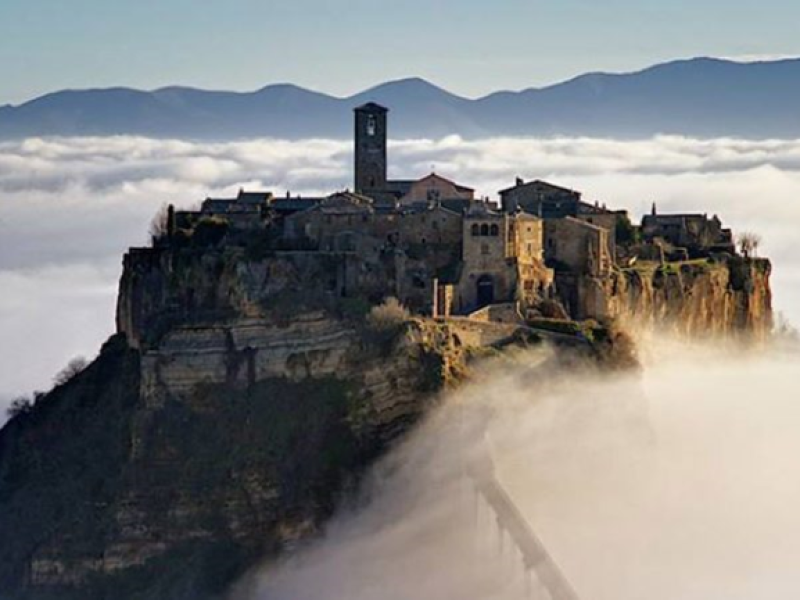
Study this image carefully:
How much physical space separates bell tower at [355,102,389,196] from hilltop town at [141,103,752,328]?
2374 millimetres

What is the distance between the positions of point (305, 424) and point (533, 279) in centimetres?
755

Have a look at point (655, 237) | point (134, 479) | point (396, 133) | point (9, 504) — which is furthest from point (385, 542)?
point (396, 133)

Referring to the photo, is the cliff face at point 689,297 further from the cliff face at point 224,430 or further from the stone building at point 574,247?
the cliff face at point 224,430

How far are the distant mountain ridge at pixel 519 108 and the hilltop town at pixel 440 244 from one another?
46.8 m

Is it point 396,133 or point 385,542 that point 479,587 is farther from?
point 396,133

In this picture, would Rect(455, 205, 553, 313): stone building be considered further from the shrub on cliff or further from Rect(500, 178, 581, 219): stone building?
Rect(500, 178, 581, 219): stone building

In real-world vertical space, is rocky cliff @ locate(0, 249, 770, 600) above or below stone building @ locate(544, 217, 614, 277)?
below

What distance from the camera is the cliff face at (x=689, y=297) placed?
5891 centimetres

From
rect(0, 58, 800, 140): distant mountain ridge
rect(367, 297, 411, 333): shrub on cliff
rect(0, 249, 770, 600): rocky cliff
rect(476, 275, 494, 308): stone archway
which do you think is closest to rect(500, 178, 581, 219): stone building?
rect(0, 249, 770, 600): rocky cliff

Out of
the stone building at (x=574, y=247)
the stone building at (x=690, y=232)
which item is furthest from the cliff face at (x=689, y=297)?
the stone building at (x=690, y=232)

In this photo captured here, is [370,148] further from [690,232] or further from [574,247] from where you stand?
[690,232]

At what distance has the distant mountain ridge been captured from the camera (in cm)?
11012

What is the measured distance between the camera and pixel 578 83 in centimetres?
11644

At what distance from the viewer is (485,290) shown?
56469 mm
